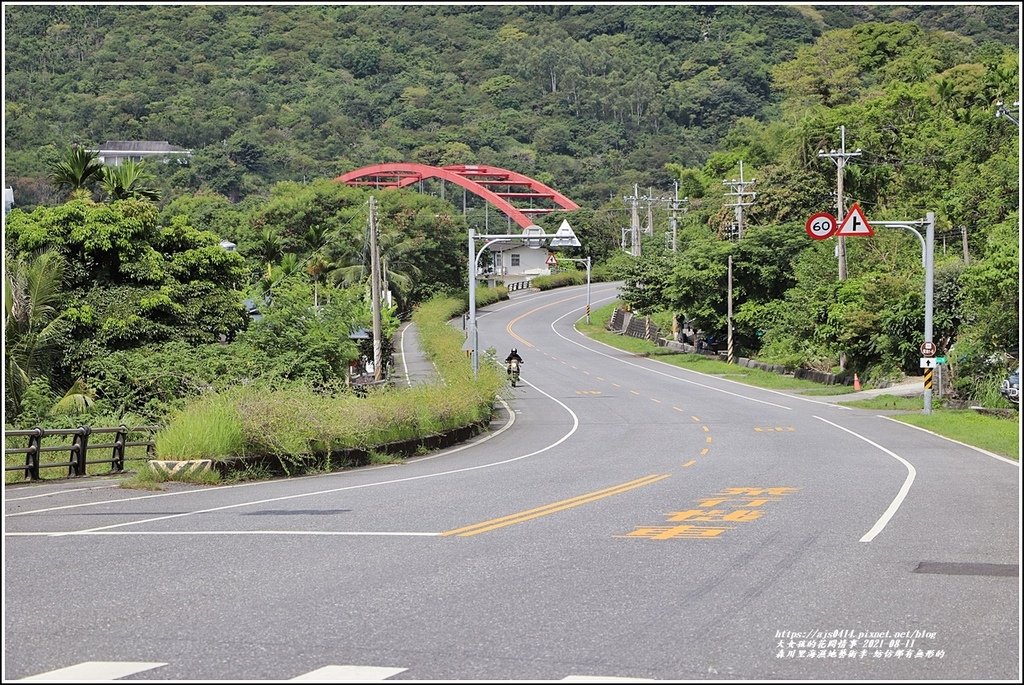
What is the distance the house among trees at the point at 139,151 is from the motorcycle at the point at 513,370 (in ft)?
336

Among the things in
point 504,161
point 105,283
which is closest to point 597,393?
point 105,283

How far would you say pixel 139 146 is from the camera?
159750 millimetres

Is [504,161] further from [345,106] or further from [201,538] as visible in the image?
[201,538]

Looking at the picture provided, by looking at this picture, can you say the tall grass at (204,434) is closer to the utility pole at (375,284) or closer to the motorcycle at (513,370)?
the utility pole at (375,284)

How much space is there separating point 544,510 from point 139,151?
147958mm

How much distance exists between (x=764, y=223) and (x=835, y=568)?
75.4 metres

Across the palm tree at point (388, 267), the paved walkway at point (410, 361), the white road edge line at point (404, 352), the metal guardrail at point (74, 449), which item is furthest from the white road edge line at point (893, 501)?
the palm tree at point (388, 267)

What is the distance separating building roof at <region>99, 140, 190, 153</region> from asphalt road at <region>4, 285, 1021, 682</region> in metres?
140

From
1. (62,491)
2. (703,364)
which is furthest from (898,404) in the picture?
Result: (62,491)

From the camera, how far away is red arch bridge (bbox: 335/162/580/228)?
14425 centimetres

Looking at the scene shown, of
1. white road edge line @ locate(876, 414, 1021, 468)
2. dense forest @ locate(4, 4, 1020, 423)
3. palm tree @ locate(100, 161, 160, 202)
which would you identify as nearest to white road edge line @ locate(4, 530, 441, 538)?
white road edge line @ locate(876, 414, 1021, 468)

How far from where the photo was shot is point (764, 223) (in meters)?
86.0

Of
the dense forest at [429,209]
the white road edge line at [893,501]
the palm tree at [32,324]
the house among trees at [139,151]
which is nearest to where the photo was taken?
the white road edge line at [893,501]

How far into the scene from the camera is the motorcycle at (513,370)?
193ft
